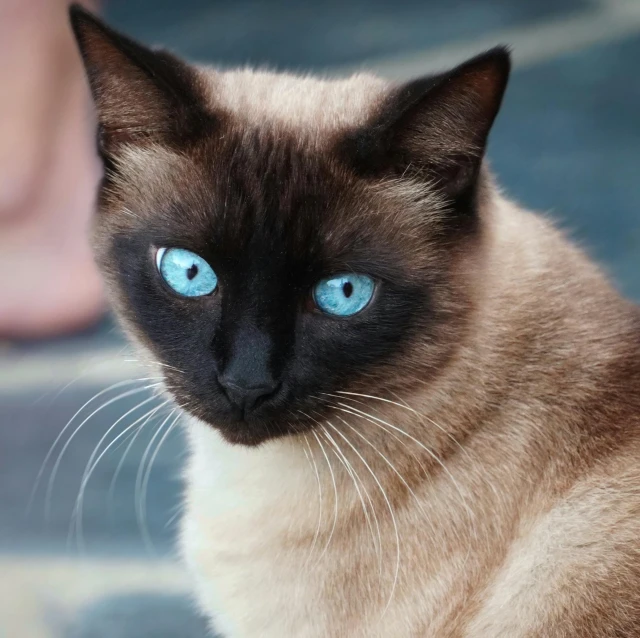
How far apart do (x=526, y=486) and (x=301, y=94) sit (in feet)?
2.37

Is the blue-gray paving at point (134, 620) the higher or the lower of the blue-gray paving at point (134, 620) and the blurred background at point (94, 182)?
the lower

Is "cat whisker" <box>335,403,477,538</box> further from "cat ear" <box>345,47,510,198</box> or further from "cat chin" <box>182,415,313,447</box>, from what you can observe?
"cat ear" <box>345,47,510,198</box>

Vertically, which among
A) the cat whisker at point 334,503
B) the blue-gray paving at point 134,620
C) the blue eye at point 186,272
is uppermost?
the blue eye at point 186,272

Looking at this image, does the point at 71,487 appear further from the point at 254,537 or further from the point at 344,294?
the point at 344,294

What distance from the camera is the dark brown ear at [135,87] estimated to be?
108cm

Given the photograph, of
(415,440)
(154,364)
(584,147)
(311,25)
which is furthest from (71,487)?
(584,147)

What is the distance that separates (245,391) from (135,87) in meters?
0.45

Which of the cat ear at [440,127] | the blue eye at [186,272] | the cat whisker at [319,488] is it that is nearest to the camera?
the cat ear at [440,127]

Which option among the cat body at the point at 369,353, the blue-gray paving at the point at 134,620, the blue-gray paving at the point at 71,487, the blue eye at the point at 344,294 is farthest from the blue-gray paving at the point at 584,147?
the blue-gray paving at the point at 134,620

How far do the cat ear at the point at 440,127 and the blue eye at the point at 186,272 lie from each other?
0.86 ft

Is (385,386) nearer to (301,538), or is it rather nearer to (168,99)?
(301,538)

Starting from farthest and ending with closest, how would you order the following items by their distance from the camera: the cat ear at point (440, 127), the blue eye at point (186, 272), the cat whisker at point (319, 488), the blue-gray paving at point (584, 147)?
1. the blue-gray paving at point (584, 147)
2. the cat whisker at point (319, 488)
3. the blue eye at point (186, 272)
4. the cat ear at point (440, 127)

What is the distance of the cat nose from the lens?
109 cm

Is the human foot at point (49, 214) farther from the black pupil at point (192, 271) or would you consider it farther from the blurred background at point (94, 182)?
the black pupil at point (192, 271)
